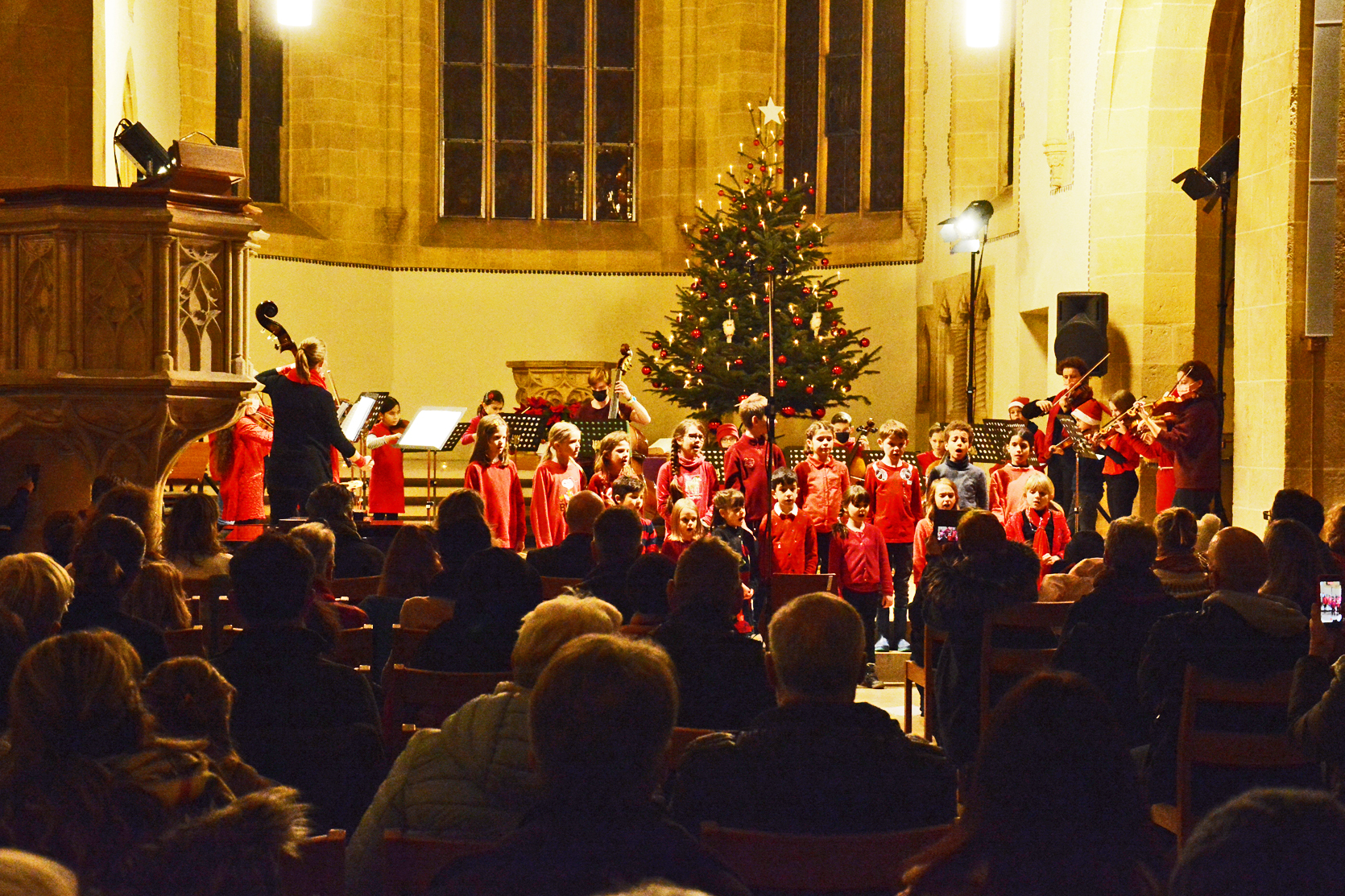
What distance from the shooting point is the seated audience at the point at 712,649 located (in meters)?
3.84

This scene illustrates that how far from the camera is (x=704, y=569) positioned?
3.98 metres

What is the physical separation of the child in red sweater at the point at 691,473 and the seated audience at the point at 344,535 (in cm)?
348

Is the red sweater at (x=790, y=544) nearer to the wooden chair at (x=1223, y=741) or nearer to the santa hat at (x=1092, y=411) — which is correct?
the santa hat at (x=1092, y=411)

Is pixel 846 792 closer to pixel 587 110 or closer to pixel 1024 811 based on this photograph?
pixel 1024 811

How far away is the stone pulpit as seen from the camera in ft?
23.8

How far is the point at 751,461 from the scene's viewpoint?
988 centimetres

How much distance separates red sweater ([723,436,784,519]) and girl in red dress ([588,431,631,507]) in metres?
0.60

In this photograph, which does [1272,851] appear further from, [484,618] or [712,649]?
[484,618]

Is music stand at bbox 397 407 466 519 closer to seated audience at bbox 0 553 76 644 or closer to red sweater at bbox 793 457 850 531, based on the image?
red sweater at bbox 793 457 850 531

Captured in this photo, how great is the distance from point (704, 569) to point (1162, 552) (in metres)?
2.22

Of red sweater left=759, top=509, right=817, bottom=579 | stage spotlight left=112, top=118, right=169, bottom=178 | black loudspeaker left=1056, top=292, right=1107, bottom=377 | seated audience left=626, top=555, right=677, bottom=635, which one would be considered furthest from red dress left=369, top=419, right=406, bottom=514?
seated audience left=626, top=555, right=677, bottom=635

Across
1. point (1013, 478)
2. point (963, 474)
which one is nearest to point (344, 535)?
point (963, 474)

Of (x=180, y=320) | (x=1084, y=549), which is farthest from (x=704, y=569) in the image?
(x=180, y=320)

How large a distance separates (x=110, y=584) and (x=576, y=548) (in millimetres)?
2705
